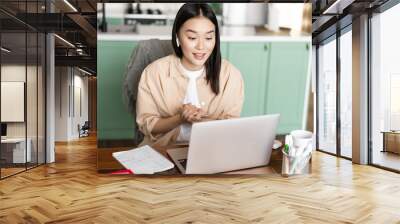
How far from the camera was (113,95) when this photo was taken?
5945mm

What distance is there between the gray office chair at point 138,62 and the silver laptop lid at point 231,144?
891 millimetres

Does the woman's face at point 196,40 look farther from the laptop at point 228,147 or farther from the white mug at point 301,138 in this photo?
the white mug at point 301,138

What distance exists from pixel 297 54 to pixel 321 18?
177 centimetres

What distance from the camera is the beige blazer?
5871 millimetres

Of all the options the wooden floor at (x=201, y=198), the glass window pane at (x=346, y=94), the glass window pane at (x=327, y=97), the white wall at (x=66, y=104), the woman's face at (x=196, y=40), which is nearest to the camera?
the wooden floor at (x=201, y=198)

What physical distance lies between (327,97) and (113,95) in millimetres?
5575

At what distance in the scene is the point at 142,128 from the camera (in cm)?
592

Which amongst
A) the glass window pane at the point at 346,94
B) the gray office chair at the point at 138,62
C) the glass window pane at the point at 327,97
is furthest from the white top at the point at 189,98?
the glass window pane at the point at 327,97

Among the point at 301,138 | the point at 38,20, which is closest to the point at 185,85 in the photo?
the point at 301,138

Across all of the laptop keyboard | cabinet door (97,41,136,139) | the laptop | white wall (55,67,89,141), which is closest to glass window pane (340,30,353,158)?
the laptop

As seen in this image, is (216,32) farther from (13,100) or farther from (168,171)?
(13,100)

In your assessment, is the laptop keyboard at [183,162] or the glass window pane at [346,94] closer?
the laptop keyboard at [183,162]

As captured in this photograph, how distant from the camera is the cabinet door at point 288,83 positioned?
6.02m

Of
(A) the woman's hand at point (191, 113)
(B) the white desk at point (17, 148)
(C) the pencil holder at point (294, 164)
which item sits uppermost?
(A) the woman's hand at point (191, 113)
